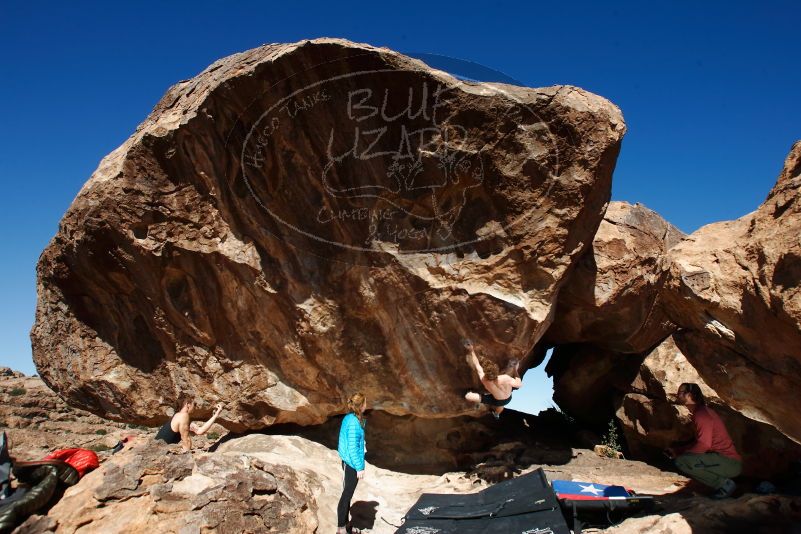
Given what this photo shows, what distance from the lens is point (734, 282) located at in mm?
4934

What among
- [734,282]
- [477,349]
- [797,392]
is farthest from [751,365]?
[477,349]

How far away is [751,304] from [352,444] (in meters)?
4.10

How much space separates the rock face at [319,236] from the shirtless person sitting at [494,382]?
0.17 m

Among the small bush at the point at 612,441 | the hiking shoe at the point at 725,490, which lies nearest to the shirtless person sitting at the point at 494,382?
the hiking shoe at the point at 725,490

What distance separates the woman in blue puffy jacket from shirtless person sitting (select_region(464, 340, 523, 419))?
1.69m

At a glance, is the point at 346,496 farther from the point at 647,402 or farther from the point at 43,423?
the point at 43,423

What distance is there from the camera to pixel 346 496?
5652 millimetres

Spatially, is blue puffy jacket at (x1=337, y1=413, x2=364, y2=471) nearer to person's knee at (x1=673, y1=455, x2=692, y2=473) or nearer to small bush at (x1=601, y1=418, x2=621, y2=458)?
person's knee at (x1=673, y1=455, x2=692, y2=473)

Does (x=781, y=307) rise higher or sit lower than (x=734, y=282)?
lower

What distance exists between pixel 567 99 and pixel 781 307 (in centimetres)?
329

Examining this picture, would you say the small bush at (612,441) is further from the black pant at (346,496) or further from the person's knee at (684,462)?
the black pant at (346,496)

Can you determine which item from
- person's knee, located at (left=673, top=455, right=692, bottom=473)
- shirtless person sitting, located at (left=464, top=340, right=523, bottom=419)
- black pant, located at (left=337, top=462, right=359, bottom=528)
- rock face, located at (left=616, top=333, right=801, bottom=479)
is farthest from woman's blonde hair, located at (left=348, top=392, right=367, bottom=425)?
rock face, located at (left=616, top=333, right=801, bottom=479)

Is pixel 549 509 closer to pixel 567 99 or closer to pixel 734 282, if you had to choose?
pixel 734 282

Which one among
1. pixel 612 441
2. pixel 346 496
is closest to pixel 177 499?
pixel 346 496
